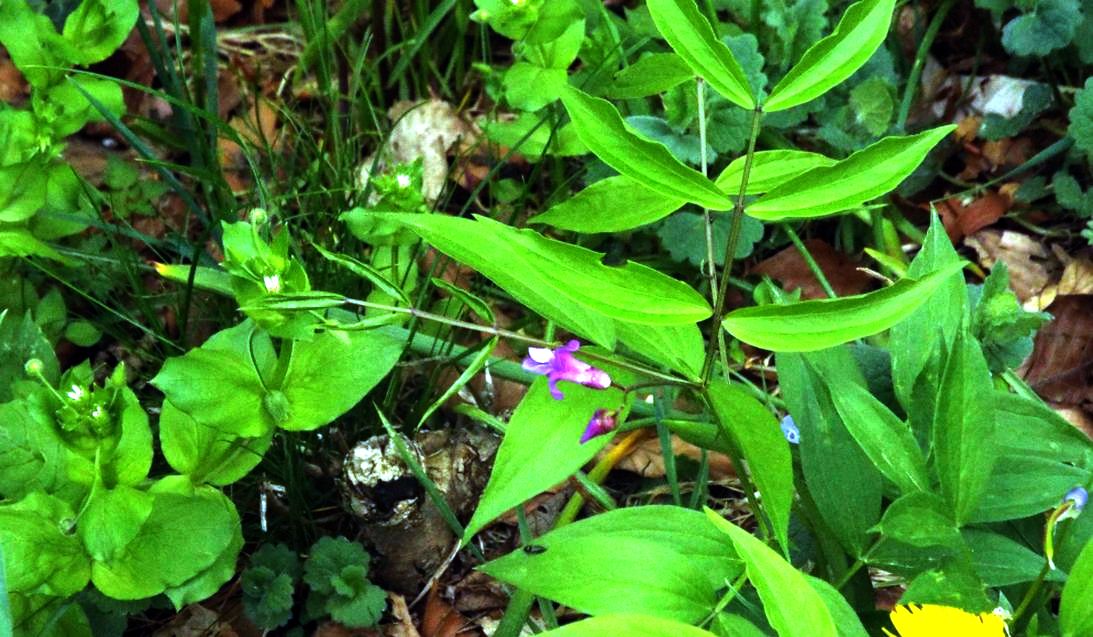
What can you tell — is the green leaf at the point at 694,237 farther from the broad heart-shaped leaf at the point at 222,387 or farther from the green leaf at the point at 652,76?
the broad heart-shaped leaf at the point at 222,387

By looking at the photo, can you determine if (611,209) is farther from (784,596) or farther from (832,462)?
(784,596)

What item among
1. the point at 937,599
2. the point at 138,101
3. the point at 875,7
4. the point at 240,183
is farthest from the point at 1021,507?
the point at 138,101

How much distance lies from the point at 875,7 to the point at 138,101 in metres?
1.39

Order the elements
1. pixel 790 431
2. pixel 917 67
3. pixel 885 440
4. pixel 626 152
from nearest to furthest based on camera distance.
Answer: pixel 626 152
pixel 885 440
pixel 790 431
pixel 917 67

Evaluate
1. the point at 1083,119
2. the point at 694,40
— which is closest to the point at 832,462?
the point at 694,40

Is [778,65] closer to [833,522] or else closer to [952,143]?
[952,143]

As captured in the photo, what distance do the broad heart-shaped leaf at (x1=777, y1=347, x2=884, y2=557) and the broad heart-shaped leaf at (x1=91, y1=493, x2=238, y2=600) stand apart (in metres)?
0.55

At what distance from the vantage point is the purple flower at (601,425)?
34.7 inches

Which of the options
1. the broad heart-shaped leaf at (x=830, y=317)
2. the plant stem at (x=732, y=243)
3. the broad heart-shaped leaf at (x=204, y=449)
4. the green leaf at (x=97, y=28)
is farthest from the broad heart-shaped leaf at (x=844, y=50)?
the green leaf at (x=97, y=28)

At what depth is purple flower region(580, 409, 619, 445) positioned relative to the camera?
88cm

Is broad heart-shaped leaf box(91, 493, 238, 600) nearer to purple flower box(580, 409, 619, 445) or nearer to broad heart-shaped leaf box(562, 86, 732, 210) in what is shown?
purple flower box(580, 409, 619, 445)

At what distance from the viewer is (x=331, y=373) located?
3.55ft

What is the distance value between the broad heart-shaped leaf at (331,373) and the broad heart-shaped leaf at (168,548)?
134mm

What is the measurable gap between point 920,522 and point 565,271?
353 millimetres
